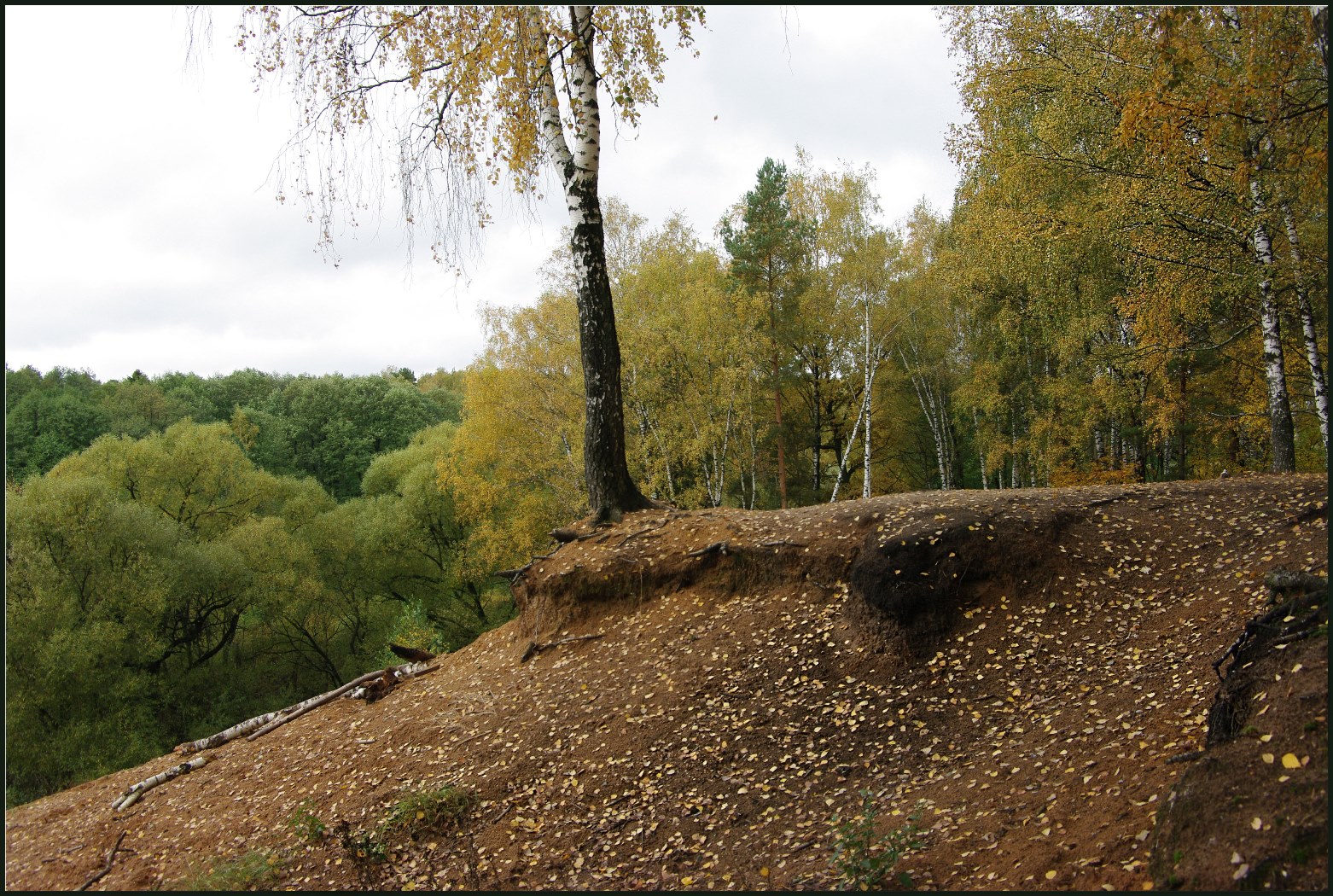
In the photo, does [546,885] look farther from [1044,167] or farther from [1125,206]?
[1044,167]

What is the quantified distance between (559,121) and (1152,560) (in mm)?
7343

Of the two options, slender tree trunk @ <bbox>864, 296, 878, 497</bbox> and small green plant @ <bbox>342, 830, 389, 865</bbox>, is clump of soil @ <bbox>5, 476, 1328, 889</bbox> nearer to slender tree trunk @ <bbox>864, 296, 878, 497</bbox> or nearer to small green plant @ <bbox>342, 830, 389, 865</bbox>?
small green plant @ <bbox>342, 830, 389, 865</bbox>

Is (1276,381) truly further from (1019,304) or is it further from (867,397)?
(867,397)

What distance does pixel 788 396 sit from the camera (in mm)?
27562

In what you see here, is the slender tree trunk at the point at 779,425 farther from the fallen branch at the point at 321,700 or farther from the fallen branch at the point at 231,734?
the fallen branch at the point at 231,734

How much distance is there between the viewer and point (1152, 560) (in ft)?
19.2

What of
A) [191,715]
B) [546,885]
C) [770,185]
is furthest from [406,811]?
[770,185]

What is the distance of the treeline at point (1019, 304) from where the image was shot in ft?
23.9

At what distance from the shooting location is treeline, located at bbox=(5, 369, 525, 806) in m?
16.3

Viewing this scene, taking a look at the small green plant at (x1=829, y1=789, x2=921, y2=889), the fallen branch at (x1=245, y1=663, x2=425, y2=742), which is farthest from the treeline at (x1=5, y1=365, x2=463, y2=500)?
the small green plant at (x1=829, y1=789, x2=921, y2=889)

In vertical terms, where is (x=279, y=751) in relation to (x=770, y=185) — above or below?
below

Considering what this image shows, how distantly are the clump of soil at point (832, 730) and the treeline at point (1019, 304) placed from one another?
2935 millimetres

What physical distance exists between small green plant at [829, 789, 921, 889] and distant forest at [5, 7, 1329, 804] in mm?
4153

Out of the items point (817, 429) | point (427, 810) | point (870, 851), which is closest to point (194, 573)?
point (427, 810)
